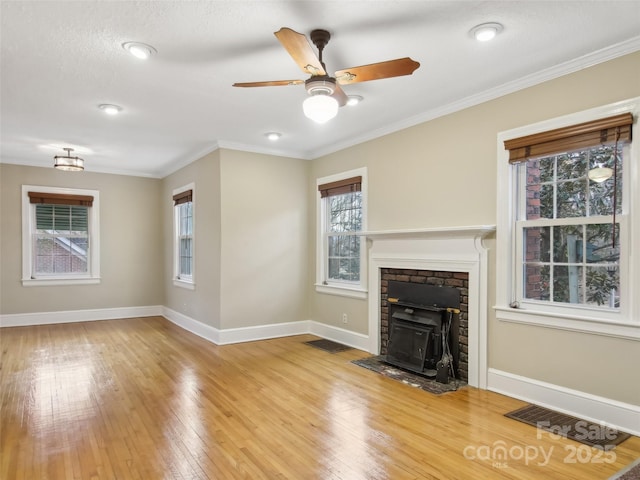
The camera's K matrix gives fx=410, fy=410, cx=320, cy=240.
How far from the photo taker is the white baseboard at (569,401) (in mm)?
2795

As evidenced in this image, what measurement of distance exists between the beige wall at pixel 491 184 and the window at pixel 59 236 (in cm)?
481

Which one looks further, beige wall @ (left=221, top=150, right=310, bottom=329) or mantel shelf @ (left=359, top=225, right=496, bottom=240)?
beige wall @ (left=221, top=150, right=310, bottom=329)

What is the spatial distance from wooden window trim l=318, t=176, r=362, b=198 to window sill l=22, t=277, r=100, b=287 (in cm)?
451

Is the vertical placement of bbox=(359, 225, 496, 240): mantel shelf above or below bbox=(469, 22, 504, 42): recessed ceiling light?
below

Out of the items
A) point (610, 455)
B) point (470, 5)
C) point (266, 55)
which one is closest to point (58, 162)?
point (266, 55)

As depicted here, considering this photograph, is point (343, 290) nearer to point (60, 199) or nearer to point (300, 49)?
point (300, 49)

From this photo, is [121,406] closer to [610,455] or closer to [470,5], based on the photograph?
[610,455]

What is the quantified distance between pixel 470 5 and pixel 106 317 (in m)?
7.42

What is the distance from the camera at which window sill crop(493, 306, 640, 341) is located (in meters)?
2.79

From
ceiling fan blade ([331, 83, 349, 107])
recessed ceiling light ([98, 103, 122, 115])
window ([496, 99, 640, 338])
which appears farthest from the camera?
recessed ceiling light ([98, 103, 122, 115])

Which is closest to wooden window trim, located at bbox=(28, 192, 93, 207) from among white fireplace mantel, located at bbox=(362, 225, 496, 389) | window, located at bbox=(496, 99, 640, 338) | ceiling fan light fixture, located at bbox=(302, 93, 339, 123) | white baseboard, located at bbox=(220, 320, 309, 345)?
white baseboard, located at bbox=(220, 320, 309, 345)

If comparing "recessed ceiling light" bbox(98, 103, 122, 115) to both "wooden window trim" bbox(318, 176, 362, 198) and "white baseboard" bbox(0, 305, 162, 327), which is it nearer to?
"wooden window trim" bbox(318, 176, 362, 198)

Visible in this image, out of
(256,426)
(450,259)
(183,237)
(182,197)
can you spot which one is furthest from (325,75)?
(183,237)

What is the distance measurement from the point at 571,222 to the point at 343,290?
2.90 m
